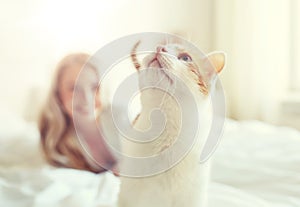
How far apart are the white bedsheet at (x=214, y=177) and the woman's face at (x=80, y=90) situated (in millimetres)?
157

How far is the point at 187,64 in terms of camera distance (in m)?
0.51

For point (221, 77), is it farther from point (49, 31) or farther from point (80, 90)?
point (49, 31)

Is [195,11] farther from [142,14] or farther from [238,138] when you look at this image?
[238,138]

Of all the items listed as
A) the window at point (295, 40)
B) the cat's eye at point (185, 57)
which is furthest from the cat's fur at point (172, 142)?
the window at point (295, 40)

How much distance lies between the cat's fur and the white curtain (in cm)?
151

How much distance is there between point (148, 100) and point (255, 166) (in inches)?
24.0

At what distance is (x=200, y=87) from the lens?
0.51m

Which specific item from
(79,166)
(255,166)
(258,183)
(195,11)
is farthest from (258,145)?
(195,11)

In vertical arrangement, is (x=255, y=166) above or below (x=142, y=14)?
below

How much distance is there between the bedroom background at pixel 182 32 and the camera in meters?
1.69

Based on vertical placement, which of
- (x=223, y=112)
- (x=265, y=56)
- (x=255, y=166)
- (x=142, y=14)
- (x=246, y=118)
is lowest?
(x=246, y=118)

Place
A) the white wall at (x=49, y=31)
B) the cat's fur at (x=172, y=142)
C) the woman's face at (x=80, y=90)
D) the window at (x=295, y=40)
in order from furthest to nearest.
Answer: the window at (x=295, y=40) → the white wall at (x=49, y=31) → the woman's face at (x=80, y=90) → the cat's fur at (x=172, y=142)

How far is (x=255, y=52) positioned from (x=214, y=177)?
1.37 m

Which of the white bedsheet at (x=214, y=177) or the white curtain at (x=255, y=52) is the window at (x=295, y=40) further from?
the white bedsheet at (x=214, y=177)
